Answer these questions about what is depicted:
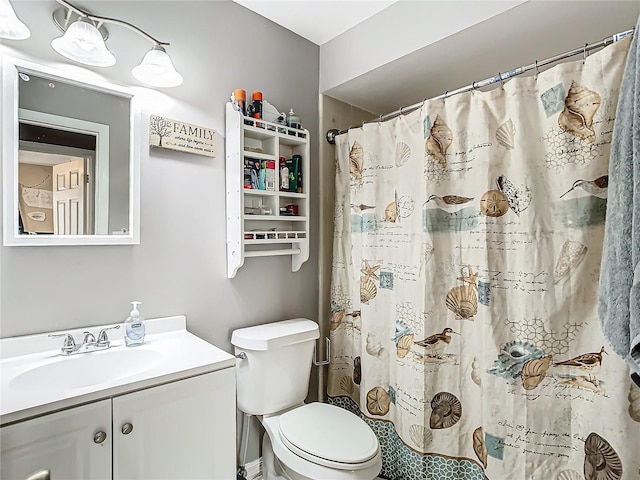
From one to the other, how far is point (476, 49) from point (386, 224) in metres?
0.89

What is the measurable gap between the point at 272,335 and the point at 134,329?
0.57 meters

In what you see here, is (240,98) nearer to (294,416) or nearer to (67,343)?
(67,343)

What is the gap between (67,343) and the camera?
49.2 inches

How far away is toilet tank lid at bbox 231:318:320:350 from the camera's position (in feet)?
5.25

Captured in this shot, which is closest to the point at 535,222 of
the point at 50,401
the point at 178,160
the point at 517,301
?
the point at 517,301

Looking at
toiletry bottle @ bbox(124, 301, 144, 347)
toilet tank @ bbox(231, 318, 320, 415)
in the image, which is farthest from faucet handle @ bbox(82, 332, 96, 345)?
toilet tank @ bbox(231, 318, 320, 415)

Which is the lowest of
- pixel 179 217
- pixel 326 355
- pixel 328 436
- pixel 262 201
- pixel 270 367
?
pixel 328 436

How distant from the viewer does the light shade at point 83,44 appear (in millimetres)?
1224

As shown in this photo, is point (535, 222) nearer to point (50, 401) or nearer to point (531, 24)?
point (531, 24)

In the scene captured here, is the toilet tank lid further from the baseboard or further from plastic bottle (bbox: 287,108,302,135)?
plastic bottle (bbox: 287,108,302,135)

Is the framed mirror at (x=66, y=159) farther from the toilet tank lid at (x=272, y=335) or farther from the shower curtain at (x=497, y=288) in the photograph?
the shower curtain at (x=497, y=288)

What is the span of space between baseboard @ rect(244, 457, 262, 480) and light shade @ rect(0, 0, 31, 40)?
6.48 ft

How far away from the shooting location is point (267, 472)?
1.70 m

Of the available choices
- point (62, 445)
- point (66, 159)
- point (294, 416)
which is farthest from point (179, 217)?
point (294, 416)
